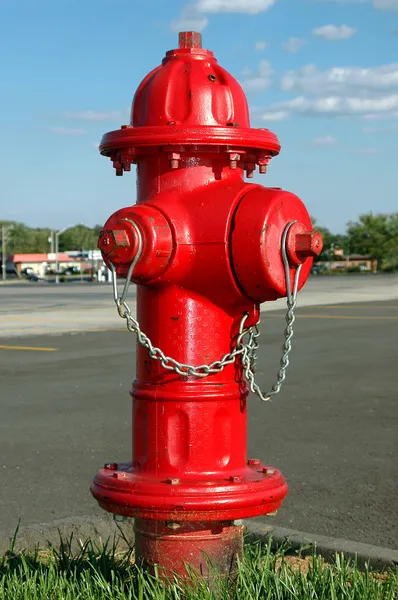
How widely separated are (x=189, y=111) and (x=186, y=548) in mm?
1278

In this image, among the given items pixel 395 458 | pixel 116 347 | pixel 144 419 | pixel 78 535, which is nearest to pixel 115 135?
pixel 144 419

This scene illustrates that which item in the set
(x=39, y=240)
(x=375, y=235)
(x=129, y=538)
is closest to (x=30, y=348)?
(x=129, y=538)

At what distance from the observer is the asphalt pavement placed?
486cm

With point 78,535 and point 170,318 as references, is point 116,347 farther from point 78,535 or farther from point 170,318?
point 170,318

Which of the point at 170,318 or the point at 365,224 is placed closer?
the point at 170,318

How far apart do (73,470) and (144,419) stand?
313cm

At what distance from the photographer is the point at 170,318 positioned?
2764 millimetres

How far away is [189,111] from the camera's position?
280cm

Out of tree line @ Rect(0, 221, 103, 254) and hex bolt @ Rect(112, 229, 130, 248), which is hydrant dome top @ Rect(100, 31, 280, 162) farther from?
tree line @ Rect(0, 221, 103, 254)

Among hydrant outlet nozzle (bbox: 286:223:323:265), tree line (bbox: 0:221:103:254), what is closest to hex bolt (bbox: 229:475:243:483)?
hydrant outlet nozzle (bbox: 286:223:323:265)

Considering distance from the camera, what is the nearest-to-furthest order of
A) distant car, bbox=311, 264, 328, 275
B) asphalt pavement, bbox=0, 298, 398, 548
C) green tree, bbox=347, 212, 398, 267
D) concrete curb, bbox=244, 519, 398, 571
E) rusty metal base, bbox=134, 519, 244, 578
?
rusty metal base, bbox=134, 519, 244, 578 → concrete curb, bbox=244, 519, 398, 571 → asphalt pavement, bbox=0, 298, 398, 548 → distant car, bbox=311, 264, 328, 275 → green tree, bbox=347, 212, 398, 267

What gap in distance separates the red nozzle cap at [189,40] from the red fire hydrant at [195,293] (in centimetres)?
11

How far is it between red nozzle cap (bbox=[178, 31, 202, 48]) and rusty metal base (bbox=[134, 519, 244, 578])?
1457mm

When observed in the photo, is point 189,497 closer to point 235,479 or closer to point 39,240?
point 235,479
